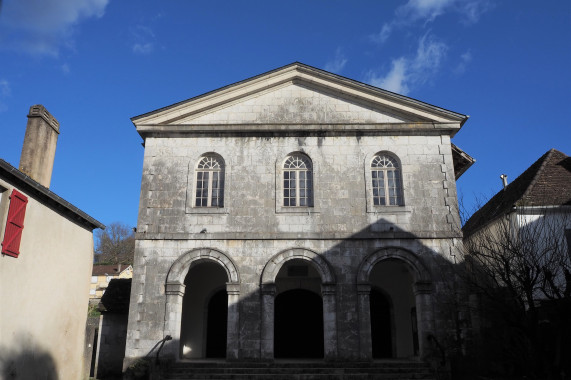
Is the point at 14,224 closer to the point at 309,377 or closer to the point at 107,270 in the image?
the point at 309,377

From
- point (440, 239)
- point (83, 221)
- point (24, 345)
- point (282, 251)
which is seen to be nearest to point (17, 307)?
point (24, 345)

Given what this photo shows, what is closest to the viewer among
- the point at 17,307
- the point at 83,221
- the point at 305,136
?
the point at 17,307

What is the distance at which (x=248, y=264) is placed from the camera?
50.2 ft

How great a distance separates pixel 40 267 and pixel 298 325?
28.9ft

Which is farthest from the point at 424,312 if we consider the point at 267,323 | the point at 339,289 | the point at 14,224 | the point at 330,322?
the point at 14,224

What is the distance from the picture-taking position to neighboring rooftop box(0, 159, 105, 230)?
1130 centimetres

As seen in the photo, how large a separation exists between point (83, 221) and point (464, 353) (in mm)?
11901

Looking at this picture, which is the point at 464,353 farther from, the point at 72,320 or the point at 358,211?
the point at 72,320

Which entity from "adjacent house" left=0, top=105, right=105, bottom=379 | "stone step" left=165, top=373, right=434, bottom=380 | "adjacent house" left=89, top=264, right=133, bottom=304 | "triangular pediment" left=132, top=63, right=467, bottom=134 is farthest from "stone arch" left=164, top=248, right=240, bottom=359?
"adjacent house" left=89, top=264, right=133, bottom=304

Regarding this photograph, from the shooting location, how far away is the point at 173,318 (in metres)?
14.8

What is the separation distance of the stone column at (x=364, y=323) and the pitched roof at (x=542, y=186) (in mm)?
6084

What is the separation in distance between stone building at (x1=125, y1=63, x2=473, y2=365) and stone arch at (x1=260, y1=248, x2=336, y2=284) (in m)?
0.04

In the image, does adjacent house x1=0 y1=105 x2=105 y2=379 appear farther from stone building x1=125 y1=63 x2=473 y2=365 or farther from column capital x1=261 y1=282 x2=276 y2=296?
column capital x1=261 y1=282 x2=276 y2=296

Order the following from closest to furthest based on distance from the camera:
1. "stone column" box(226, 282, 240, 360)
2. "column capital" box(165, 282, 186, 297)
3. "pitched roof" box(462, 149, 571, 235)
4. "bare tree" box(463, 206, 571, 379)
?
"bare tree" box(463, 206, 571, 379) < "stone column" box(226, 282, 240, 360) < "column capital" box(165, 282, 186, 297) < "pitched roof" box(462, 149, 571, 235)
